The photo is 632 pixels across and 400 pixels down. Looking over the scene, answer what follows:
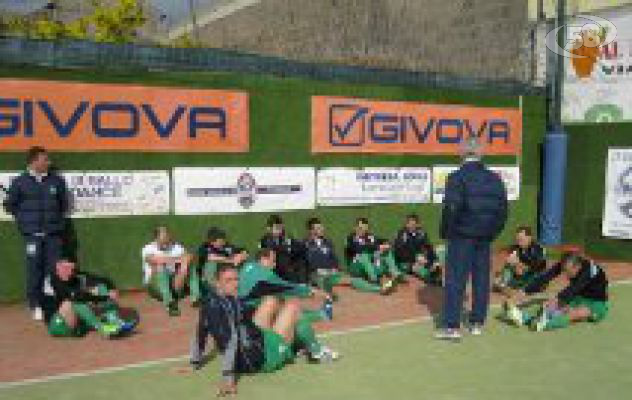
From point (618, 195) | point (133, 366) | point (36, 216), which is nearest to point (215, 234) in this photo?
point (36, 216)

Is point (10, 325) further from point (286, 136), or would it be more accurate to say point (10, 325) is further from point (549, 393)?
point (549, 393)

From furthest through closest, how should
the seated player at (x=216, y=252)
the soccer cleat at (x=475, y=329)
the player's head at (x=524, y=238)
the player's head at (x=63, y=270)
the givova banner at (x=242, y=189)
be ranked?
the player's head at (x=524, y=238), the givova banner at (x=242, y=189), the seated player at (x=216, y=252), the soccer cleat at (x=475, y=329), the player's head at (x=63, y=270)

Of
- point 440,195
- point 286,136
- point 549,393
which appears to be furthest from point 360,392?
point 440,195

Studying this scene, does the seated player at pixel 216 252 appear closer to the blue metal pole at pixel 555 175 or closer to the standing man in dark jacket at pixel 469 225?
the standing man in dark jacket at pixel 469 225

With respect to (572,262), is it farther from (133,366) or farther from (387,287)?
(133,366)

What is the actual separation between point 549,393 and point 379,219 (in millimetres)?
7999

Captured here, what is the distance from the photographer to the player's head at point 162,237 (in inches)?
436

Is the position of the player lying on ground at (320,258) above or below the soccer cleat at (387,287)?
above

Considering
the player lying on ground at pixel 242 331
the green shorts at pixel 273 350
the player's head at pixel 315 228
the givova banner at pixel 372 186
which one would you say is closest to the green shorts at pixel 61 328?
the player lying on ground at pixel 242 331

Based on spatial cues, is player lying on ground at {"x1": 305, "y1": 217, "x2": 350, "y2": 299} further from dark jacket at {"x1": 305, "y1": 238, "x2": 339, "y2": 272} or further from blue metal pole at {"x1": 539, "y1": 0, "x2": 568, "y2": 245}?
blue metal pole at {"x1": 539, "y1": 0, "x2": 568, "y2": 245}

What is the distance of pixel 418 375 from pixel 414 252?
5.93 m

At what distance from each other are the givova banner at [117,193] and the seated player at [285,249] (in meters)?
1.70

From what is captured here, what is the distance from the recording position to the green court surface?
6.70 m

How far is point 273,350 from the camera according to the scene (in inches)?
279
